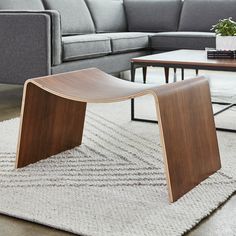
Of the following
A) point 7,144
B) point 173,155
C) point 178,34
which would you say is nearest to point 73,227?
point 173,155

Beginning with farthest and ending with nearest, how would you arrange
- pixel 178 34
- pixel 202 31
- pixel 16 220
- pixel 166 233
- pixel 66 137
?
pixel 202 31
pixel 178 34
pixel 66 137
pixel 16 220
pixel 166 233

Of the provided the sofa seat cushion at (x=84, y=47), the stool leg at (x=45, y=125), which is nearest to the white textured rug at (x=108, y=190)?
the stool leg at (x=45, y=125)

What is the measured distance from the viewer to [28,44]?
3322mm

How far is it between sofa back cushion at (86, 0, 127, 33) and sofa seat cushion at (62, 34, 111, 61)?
839 millimetres

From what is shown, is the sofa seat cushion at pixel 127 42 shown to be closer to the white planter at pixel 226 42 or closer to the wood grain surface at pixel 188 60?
the wood grain surface at pixel 188 60

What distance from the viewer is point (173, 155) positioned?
66.1 inches

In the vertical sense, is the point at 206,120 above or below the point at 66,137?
above

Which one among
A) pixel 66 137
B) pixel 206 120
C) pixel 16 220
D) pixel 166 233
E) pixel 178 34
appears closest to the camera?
pixel 166 233

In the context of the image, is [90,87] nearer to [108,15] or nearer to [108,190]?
[108,190]

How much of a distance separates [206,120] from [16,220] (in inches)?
31.5

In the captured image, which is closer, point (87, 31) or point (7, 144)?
point (7, 144)

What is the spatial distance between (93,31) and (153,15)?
2.19ft

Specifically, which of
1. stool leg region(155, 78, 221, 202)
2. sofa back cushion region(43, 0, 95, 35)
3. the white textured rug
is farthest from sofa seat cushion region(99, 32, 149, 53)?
stool leg region(155, 78, 221, 202)

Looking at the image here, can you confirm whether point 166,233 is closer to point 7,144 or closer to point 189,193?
point 189,193
